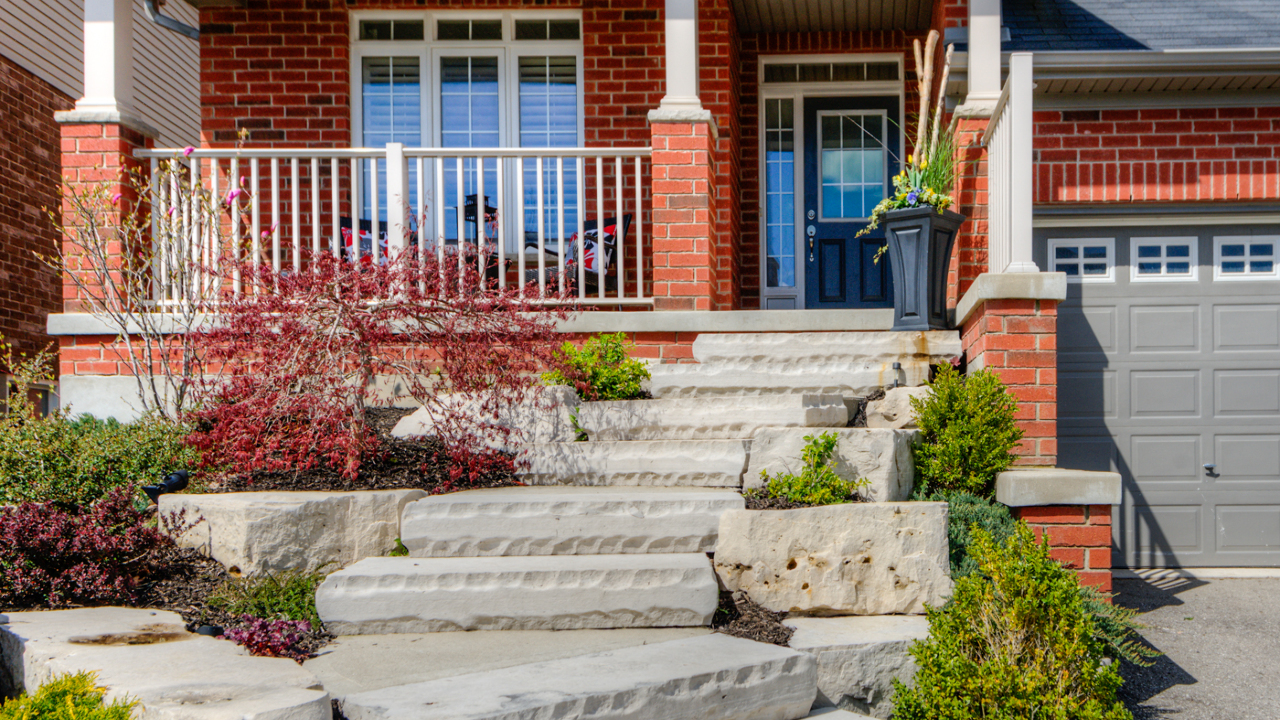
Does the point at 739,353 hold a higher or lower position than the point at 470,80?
lower

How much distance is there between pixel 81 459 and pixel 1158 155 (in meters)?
6.32

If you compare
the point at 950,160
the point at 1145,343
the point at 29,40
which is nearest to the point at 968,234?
the point at 950,160

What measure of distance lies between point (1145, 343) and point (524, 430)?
4.14 m

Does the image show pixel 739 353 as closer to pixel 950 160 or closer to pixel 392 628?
pixel 950 160

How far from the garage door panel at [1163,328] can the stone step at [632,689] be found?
4194 mm

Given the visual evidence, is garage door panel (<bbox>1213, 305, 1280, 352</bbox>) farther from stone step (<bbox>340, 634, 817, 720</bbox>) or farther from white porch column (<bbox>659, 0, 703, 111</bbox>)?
stone step (<bbox>340, 634, 817, 720</bbox>)

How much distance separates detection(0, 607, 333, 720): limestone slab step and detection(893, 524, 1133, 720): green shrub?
1.76m

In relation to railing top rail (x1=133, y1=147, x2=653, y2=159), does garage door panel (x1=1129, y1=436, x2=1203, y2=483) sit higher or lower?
lower

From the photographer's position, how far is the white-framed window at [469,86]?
22.9 ft

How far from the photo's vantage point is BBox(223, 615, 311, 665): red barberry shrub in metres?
2.69

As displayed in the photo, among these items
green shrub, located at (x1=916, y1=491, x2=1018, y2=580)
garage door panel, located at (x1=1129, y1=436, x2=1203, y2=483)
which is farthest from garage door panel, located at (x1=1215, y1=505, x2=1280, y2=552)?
green shrub, located at (x1=916, y1=491, x2=1018, y2=580)

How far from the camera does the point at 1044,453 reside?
4.25 m

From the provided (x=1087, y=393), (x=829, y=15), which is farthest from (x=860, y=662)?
(x=829, y=15)

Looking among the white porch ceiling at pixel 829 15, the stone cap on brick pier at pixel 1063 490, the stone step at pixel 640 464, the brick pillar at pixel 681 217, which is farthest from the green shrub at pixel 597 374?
the white porch ceiling at pixel 829 15
